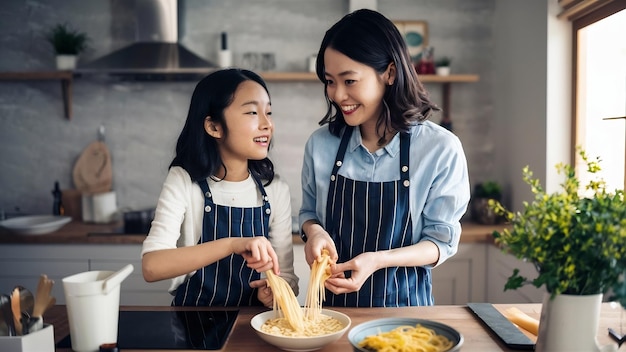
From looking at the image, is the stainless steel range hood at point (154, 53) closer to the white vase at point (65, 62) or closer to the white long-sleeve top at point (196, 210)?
the white vase at point (65, 62)

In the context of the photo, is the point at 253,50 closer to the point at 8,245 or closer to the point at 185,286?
the point at 8,245

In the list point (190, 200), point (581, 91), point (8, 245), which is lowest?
point (8, 245)

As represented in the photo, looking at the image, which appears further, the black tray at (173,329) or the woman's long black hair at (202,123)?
the woman's long black hair at (202,123)

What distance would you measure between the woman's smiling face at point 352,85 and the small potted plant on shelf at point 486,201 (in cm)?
183

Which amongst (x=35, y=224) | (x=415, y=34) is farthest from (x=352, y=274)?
(x=35, y=224)

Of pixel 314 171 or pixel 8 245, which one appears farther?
pixel 8 245

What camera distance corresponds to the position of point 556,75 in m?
2.81

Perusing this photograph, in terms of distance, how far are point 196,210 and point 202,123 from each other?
27 centimetres

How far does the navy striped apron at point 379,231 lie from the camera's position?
172 cm

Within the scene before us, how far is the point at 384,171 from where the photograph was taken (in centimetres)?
176

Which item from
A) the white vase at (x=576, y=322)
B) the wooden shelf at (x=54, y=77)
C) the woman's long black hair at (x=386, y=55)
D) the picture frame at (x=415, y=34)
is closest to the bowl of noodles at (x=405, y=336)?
the white vase at (x=576, y=322)

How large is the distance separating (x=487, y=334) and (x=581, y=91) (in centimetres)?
187

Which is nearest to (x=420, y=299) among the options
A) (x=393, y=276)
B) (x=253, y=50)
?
(x=393, y=276)

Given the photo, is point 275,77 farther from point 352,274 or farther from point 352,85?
point 352,274
